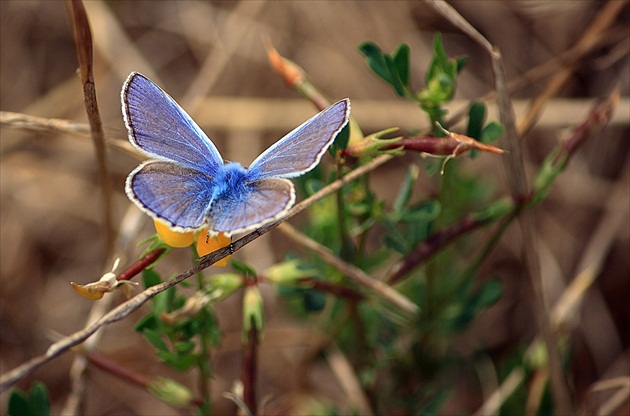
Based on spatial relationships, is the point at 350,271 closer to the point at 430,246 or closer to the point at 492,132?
the point at 430,246

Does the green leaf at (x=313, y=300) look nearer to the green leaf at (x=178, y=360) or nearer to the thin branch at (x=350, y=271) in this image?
the thin branch at (x=350, y=271)

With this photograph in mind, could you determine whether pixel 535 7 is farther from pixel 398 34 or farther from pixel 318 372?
pixel 318 372

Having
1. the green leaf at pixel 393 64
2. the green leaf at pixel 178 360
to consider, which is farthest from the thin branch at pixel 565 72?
the green leaf at pixel 178 360

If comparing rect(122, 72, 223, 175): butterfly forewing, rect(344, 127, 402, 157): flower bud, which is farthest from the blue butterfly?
rect(344, 127, 402, 157): flower bud

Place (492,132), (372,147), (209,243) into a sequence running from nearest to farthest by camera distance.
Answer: (209,243), (372,147), (492,132)

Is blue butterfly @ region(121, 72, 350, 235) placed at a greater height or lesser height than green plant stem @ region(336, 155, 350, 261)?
greater

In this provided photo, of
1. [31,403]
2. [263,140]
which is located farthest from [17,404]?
[263,140]

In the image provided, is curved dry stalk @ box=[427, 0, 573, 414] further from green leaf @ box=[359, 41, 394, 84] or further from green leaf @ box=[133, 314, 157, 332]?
green leaf @ box=[133, 314, 157, 332]
